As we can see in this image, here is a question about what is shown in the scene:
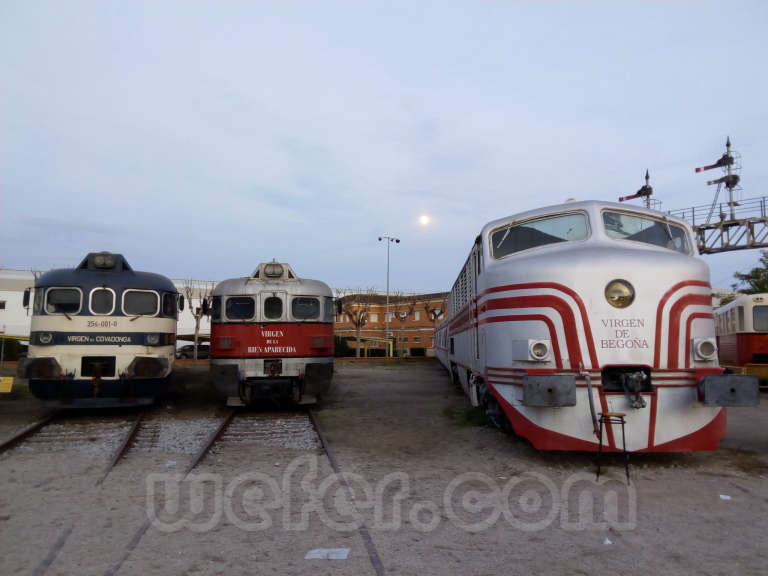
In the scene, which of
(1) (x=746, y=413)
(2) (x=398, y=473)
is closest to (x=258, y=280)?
(2) (x=398, y=473)

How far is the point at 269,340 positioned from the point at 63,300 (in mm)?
3958

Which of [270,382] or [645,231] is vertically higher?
[645,231]

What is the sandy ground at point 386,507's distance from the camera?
3998 millimetres

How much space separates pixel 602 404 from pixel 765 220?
2056cm

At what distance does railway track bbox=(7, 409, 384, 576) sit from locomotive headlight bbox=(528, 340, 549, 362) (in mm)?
2641

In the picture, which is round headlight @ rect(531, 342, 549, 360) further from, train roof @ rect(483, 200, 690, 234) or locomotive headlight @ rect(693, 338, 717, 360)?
train roof @ rect(483, 200, 690, 234)

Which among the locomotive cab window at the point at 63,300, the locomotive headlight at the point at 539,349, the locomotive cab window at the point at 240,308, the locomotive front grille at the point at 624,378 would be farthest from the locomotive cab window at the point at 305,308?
the locomotive front grille at the point at 624,378

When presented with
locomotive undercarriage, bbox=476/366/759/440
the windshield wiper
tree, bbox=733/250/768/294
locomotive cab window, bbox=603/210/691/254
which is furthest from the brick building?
locomotive undercarriage, bbox=476/366/759/440

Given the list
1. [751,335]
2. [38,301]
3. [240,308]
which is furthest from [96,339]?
[751,335]

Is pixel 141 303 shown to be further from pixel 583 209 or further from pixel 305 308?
pixel 583 209

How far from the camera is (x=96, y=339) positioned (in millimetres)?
10172

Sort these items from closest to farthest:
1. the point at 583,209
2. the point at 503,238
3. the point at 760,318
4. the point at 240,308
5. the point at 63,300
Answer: the point at 583,209 → the point at 503,238 → the point at 63,300 → the point at 240,308 → the point at 760,318

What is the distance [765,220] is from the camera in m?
21.7

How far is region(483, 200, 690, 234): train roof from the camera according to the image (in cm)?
740
